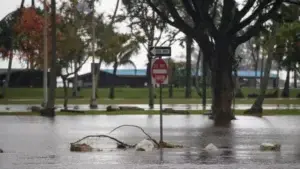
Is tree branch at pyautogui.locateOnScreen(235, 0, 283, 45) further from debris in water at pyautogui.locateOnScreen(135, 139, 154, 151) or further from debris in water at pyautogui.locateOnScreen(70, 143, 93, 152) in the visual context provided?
debris in water at pyautogui.locateOnScreen(70, 143, 93, 152)

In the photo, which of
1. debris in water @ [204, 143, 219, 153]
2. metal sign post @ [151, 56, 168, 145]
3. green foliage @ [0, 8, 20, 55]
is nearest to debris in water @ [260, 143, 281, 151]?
debris in water @ [204, 143, 219, 153]

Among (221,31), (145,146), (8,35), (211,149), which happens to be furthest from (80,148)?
(8,35)

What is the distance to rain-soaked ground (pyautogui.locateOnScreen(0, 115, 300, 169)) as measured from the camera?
1633cm

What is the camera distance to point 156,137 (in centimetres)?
2441

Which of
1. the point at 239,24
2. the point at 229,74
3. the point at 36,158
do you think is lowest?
the point at 36,158

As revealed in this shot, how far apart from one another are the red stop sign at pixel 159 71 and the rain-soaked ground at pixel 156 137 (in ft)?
6.34

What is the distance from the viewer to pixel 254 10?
114 ft

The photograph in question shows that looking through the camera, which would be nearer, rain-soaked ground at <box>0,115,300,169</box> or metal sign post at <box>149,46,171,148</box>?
rain-soaked ground at <box>0,115,300,169</box>

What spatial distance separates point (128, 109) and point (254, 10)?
12.5 m

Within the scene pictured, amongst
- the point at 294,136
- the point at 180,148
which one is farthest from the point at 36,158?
the point at 294,136

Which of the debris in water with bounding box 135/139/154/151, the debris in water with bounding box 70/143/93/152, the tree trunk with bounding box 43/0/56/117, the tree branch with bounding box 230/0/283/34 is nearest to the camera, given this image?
the debris in water with bounding box 70/143/93/152

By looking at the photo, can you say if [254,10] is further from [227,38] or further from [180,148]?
[180,148]

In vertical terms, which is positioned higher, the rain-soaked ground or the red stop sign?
the red stop sign

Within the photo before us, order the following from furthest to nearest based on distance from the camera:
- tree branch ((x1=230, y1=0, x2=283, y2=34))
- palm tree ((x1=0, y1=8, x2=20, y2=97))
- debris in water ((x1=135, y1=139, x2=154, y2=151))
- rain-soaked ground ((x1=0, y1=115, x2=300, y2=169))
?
palm tree ((x1=0, y1=8, x2=20, y2=97)) → tree branch ((x1=230, y1=0, x2=283, y2=34)) → debris in water ((x1=135, y1=139, x2=154, y2=151)) → rain-soaked ground ((x1=0, y1=115, x2=300, y2=169))
